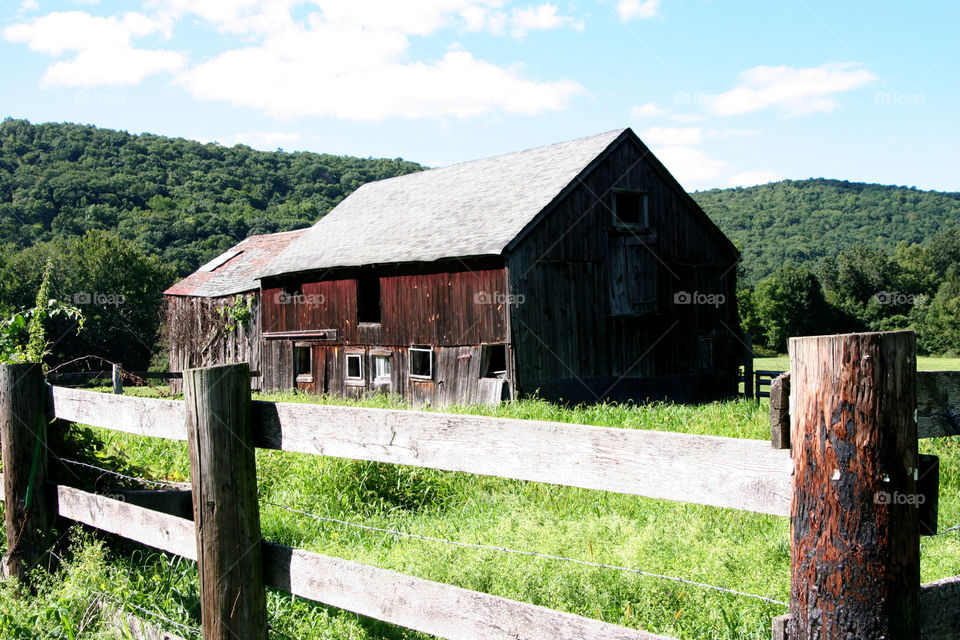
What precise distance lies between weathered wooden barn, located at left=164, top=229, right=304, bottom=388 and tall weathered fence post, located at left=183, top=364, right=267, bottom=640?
23543 mm

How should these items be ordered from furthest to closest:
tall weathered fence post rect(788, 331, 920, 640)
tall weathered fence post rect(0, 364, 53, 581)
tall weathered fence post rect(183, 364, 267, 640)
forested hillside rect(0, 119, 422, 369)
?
forested hillside rect(0, 119, 422, 369) < tall weathered fence post rect(0, 364, 53, 581) < tall weathered fence post rect(183, 364, 267, 640) < tall weathered fence post rect(788, 331, 920, 640)

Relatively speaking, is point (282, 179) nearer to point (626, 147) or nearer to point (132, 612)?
point (626, 147)

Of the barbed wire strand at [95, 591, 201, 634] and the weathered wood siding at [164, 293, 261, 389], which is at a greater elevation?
the weathered wood siding at [164, 293, 261, 389]

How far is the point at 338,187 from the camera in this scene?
7750 centimetres

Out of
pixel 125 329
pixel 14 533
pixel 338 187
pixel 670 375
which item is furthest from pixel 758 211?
pixel 14 533

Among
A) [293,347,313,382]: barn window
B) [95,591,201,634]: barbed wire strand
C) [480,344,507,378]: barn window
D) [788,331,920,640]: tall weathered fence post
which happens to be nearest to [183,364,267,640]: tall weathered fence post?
[95,591,201,634]: barbed wire strand

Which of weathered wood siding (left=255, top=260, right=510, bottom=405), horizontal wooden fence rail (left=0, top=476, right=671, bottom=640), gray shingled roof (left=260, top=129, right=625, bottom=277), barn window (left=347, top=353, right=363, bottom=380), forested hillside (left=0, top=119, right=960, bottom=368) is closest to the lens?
horizontal wooden fence rail (left=0, top=476, right=671, bottom=640)

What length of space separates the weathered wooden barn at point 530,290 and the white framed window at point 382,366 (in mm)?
42

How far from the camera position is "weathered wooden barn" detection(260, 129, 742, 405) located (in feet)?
57.4

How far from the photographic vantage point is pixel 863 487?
1848 mm

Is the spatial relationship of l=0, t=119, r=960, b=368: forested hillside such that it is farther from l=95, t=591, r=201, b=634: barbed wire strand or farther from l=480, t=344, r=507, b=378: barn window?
l=95, t=591, r=201, b=634: barbed wire strand

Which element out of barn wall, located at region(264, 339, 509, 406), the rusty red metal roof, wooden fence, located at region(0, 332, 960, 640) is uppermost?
the rusty red metal roof

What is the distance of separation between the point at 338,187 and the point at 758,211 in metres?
55.3

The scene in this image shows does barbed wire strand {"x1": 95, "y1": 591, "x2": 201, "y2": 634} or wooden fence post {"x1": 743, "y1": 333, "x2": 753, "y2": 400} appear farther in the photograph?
wooden fence post {"x1": 743, "y1": 333, "x2": 753, "y2": 400}
